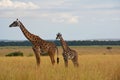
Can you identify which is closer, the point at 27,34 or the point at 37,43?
the point at 37,43

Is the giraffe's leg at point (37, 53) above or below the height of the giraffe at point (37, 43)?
below

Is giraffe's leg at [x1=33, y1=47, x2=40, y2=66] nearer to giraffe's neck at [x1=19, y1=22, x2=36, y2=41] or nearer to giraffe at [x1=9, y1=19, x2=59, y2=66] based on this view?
giraffe at [x1=9, y1=19, x2=59, y2=66]

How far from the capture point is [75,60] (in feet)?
48.2

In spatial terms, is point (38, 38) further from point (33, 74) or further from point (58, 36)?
point (33, 74)

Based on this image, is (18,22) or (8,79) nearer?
(8,79)

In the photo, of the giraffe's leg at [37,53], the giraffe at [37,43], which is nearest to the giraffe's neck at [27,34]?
the giraffe at [37,43]

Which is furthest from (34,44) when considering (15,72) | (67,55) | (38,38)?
(15,72)

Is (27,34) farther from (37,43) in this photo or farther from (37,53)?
(37,53)

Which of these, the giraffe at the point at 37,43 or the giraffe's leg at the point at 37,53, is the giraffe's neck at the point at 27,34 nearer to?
the giraffe at the point at 37,43

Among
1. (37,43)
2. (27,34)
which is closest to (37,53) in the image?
(37,43)

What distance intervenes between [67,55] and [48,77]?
531cm

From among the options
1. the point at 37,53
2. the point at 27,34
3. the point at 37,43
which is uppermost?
the point at 27,34

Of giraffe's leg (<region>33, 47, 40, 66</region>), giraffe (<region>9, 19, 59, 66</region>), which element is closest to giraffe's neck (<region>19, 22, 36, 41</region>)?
giraffe (<region>9, 19, 59, 66</region>)

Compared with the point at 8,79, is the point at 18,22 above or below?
above
